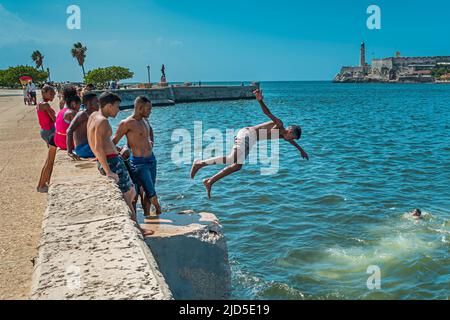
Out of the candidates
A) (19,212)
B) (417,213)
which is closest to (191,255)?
(19,212)

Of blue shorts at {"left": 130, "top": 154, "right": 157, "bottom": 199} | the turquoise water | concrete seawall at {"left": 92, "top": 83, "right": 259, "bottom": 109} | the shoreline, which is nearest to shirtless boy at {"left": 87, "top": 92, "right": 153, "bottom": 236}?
blue shorts at {"left": 130, "top": 154, "right": 157, "bottom": 199}

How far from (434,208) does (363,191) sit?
6.61ft

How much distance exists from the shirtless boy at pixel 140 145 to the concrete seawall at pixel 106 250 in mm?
484

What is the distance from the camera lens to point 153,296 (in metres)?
2.45

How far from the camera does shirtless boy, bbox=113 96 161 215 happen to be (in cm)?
553

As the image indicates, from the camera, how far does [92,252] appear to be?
9.98 ft

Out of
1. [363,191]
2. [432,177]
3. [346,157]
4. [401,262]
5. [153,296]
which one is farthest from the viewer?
[346,157]

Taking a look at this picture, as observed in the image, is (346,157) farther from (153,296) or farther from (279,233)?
(153,296)

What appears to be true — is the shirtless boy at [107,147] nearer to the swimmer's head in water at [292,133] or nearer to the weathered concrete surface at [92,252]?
the weathered concrete surface at [92,252]

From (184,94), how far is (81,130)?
52.2 m

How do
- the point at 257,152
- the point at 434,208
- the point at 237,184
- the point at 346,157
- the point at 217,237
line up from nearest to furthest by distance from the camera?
the point at 217,237 < the point at 434,208 < the point at 237,184 < the point at 346,157 < the point at 257,152

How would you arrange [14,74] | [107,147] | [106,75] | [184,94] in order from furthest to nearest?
1. [14,74]
2. [106,75]
3. [184,94]
4. [107,147]

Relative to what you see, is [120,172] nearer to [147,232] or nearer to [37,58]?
[147,232]
